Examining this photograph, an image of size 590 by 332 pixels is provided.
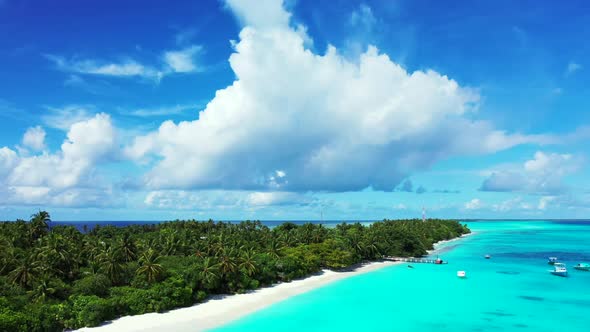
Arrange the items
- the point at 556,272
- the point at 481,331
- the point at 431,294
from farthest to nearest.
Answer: the point at 556,272, the point at 431,294, the point at 481,331

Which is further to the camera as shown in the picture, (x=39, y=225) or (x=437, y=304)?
(x=39, y=225)

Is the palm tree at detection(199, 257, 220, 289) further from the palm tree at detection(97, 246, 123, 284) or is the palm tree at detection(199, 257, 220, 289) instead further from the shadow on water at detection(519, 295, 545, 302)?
the shadow on water at detection(519, 295, 545, 302)

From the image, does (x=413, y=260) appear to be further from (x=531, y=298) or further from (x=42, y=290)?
(x=42, y=290)

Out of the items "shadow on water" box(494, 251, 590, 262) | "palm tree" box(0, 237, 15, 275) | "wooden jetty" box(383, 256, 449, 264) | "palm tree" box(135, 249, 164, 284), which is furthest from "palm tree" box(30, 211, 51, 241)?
"shadow on water" box(494, 251, 590, 262)

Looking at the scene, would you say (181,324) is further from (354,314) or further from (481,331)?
(481,331)

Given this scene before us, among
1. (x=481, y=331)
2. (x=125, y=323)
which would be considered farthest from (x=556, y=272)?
(x=125, y=323)

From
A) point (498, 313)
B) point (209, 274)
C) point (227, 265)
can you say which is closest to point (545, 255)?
point (498, 313)
